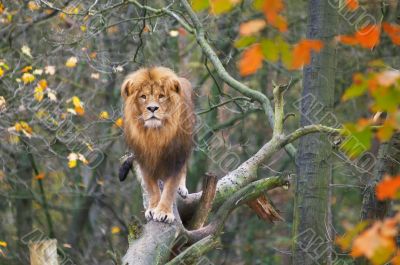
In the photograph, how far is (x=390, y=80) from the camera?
262cm

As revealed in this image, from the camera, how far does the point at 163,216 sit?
6.85 metres

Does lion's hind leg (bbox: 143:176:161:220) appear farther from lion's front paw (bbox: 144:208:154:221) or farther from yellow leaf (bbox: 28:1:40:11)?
yellow leaf (bbox: 28:1:40:11)

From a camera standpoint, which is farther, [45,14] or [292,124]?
[292,124]

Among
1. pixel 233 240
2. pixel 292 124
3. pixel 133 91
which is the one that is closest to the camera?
pixel 133 91

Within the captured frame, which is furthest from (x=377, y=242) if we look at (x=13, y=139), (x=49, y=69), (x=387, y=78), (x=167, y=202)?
(x=13, y=139)

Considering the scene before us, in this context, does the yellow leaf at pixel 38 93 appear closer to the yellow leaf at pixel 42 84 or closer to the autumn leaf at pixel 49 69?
the yellow leaf at pixel 42 84

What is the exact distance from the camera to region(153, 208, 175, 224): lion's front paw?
22.4 ft

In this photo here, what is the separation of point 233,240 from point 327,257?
11.1m

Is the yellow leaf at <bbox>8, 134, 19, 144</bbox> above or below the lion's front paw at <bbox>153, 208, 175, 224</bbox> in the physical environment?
below

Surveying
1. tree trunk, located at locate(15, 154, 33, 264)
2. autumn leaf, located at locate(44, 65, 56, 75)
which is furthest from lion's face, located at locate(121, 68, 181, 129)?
tree trunk, located at locate(15, 154, 33, 264)

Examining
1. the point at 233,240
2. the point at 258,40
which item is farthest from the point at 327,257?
the point at 233,240

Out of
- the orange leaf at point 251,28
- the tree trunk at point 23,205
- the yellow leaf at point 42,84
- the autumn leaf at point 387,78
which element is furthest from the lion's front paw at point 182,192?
the tree trunk at point 23,205

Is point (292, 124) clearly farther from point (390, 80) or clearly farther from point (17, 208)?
point (390, 80)

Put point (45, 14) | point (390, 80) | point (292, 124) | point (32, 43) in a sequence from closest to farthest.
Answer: point (390, 80)
point (45, 14)
point (32, 43)
point (292, 124)
